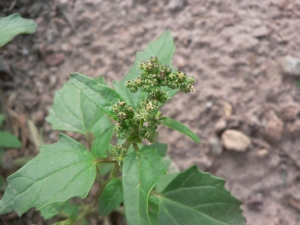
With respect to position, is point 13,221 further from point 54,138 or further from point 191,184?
point 191,184

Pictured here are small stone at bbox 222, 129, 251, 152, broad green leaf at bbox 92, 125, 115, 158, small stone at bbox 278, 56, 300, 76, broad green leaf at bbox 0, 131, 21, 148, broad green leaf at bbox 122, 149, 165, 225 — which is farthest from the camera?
small stone at bbox 278, 56, 300, 76

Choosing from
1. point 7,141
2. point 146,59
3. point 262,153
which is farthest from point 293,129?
point 7,141

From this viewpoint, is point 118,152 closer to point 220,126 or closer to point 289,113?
point 220,126

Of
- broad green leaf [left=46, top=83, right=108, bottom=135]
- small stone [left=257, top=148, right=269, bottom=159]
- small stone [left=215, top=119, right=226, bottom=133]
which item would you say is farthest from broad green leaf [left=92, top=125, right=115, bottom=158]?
small stone [left=257, top=148, right=269, bottom=159]

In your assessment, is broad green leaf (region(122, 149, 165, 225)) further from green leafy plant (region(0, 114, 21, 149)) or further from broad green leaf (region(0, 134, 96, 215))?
green leafy plant (region(0, 114, 21, 149))

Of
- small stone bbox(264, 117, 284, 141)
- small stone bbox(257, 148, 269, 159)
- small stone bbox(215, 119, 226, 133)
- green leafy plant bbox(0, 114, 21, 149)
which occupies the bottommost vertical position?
small stone bbox(257, 148, 269, 159)

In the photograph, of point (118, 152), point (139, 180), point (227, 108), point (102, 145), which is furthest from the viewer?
point (227, 108)

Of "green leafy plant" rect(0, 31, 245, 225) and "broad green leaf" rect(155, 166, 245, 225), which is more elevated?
"green leafy plant" rect(0, 31, 245, 225)
